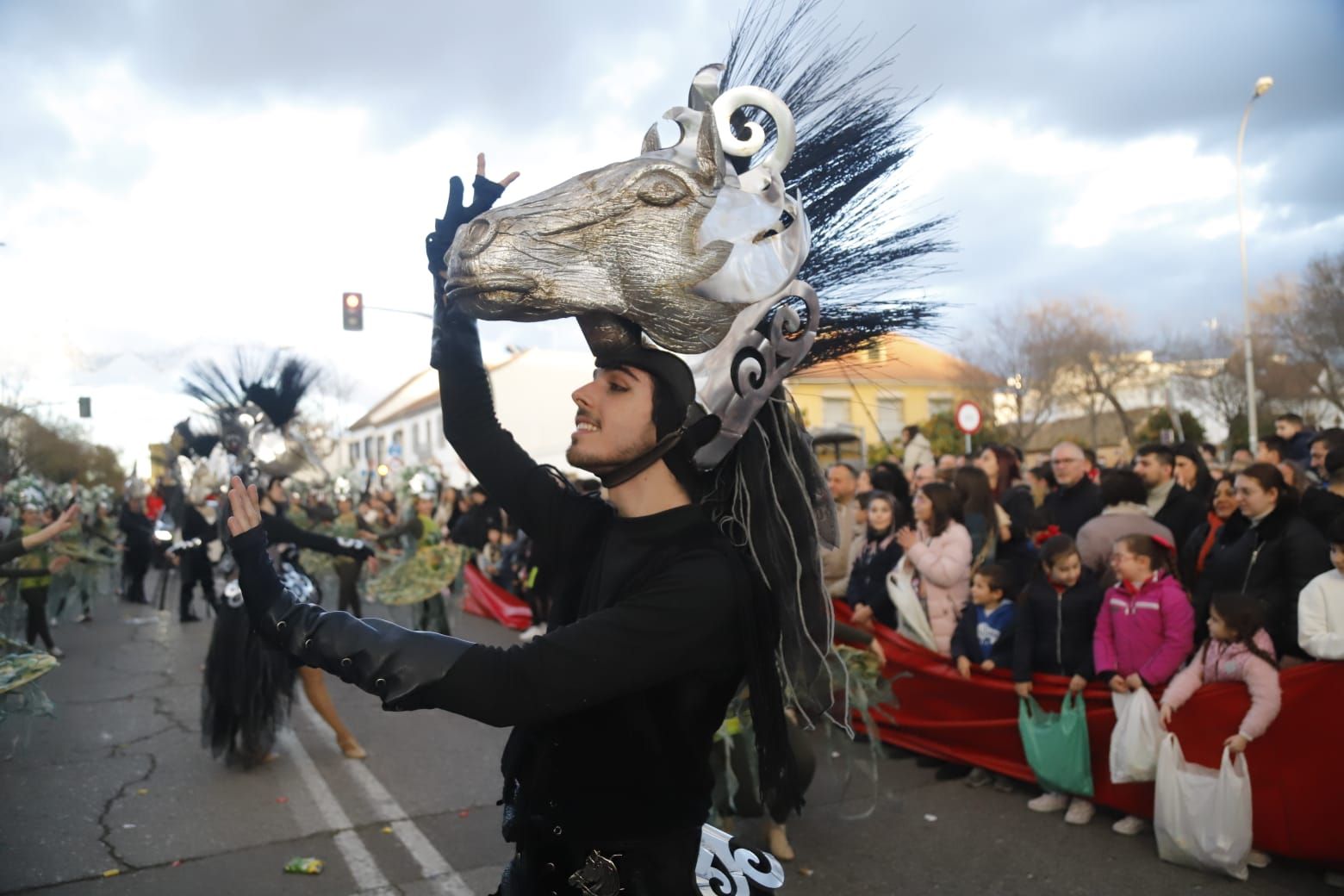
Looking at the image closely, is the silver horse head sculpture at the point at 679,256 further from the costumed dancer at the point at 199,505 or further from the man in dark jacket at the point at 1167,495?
the costumed dancer at the point at 199,505

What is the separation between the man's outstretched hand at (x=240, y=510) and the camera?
1886 millimetres

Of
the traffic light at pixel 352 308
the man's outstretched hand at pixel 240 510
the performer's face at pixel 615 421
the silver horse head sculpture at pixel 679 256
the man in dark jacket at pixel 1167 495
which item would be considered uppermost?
the traffic light at pixel 352 308

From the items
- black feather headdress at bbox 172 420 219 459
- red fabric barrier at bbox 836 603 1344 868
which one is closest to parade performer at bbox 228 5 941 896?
red fabric barrier at bbox 836 603 1344 868

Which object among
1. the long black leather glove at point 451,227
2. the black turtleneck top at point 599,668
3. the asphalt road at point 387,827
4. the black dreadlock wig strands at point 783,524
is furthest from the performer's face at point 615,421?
the asphalt road at point 387,827

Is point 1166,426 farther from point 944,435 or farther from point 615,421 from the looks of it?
point 615,421

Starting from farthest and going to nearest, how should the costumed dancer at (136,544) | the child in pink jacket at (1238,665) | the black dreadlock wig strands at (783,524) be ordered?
the costumed dancer at (136,544) → the child in pink jacket at (1238,665) → the black dreadlock wig strands at (783,524)

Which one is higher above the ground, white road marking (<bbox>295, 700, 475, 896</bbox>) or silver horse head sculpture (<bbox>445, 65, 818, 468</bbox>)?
silver horse head sculpture (<bbox>445, 65, 818, 468</bbox>)

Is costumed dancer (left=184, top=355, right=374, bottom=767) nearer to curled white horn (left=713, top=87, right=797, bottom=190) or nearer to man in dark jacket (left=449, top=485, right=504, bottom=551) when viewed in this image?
curled white horn (left=713, top=87, right=797, bottom=190)

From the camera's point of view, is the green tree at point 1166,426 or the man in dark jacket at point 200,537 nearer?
the man in dark jacket at point 200,537

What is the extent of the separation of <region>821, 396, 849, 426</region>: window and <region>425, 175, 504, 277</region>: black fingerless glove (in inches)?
50.0

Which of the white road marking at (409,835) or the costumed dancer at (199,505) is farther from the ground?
the costumed dancer at (199,505)

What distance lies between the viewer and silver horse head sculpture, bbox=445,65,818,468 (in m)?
1.87

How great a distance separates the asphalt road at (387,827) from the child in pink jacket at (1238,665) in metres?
0.71

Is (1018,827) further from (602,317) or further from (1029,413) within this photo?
(1029,413)
